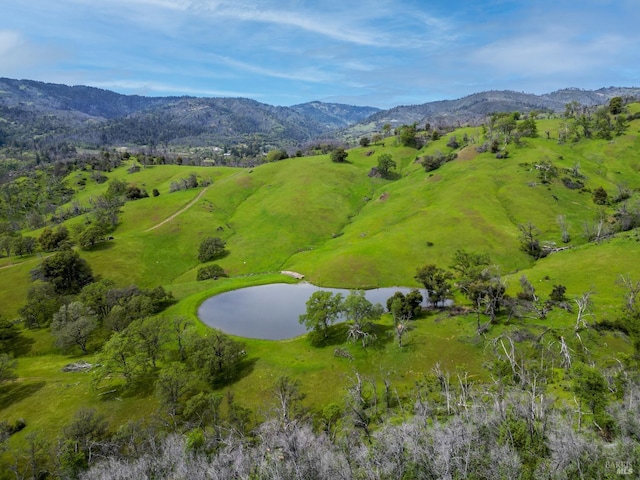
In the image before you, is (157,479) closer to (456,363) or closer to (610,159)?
(456,363)

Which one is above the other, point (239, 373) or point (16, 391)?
point (239, 373)

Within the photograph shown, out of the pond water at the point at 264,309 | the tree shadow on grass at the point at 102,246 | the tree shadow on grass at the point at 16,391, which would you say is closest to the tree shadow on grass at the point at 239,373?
the pond water at the point at 264,309

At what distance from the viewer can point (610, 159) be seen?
163 metres

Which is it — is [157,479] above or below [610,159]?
below

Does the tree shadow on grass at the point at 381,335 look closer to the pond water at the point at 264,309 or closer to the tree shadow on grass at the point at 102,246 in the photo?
the pond water at the point at 264,309

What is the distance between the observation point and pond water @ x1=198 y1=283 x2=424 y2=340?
264 ft

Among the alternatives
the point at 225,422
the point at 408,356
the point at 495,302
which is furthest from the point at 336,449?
the point at 495,302

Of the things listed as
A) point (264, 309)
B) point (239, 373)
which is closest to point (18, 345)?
point (264, 309)

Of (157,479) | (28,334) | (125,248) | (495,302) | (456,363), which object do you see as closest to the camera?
(157,479)

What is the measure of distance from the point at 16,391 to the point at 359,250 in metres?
90.3

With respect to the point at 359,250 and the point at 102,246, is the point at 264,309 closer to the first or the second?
the point at 359,250

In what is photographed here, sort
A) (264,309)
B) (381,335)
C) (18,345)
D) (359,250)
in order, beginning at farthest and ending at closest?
(359,250) → (264,309) → (18,345) → (381,335)

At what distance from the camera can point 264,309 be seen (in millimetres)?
92188

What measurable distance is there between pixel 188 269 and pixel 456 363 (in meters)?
107
